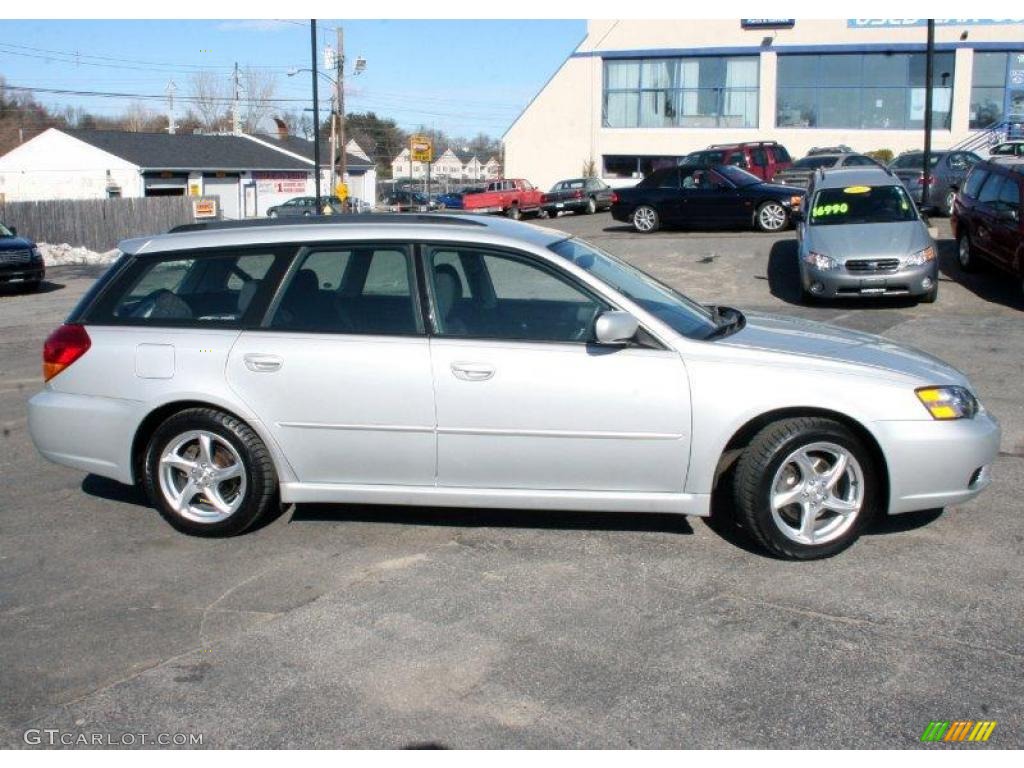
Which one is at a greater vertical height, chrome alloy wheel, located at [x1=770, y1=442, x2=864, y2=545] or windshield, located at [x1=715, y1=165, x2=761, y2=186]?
windshield, located at [x1=715, y1=165, x2=761, y2=186]

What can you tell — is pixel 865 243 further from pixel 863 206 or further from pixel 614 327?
pixel 614 327

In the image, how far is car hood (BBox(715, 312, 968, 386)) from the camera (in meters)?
5.37

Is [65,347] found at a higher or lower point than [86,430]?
higher

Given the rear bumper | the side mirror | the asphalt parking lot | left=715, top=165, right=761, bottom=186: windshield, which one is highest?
left=715, top=165, right=761, bottom=186: windshield

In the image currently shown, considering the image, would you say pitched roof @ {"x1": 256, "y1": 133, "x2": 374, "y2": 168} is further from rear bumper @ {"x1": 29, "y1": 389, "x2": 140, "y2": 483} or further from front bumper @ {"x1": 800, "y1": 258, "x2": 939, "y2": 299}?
rear bumper @ {"x1": 29, "y1": 389, "x2": 140, "y2": 483}

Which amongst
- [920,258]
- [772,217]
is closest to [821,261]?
[920,258]

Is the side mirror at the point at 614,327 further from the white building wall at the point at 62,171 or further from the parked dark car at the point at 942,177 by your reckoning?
the white building wall at the point at 62,171

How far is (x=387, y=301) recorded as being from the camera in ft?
18.5

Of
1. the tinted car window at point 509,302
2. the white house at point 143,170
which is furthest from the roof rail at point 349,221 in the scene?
the white house at point 143,170

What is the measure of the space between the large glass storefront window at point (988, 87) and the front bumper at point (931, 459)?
4453 centimetres

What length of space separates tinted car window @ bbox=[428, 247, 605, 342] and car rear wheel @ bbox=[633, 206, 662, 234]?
2031 cm

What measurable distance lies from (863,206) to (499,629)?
12603 millimetres

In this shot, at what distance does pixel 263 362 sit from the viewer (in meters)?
5.58

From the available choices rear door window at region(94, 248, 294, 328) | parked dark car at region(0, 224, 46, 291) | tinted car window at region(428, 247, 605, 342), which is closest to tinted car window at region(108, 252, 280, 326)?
rear door window at region(94, 248, 294, 328)
